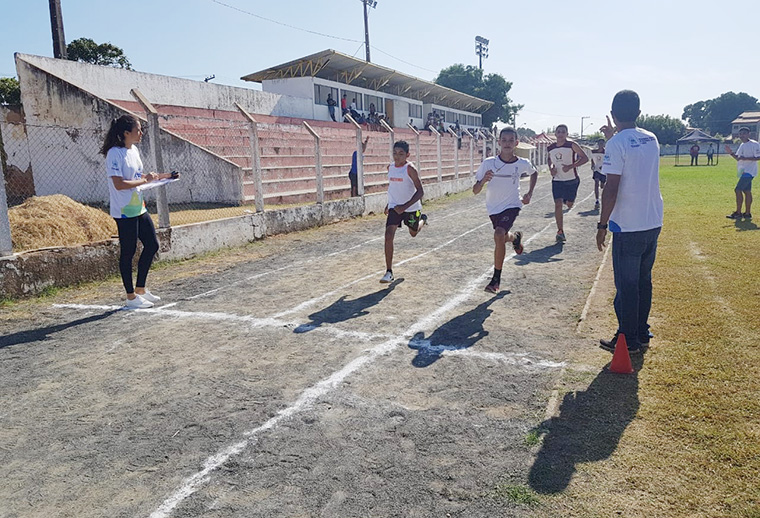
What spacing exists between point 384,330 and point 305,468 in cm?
233

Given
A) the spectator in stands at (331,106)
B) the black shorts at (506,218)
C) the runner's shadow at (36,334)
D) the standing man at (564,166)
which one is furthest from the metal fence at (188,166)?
the spectator in stands at (331,106)

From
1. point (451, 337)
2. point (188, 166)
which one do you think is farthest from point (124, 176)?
point (188, 166)

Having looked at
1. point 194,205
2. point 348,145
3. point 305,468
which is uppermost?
point 348,145

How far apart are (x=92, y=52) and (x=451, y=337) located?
1632 inches

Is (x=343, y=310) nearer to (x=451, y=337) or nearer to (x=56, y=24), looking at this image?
(x=451, y=337)

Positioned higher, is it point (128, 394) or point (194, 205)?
point (194, 205)

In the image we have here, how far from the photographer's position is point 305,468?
9.20 feet

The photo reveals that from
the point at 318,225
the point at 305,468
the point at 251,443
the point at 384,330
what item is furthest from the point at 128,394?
the point at 318,225

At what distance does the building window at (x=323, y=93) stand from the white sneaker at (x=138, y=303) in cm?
2748

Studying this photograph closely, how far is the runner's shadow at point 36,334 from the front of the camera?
510 cm

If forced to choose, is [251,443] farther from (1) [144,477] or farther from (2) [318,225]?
(2) [318,225]

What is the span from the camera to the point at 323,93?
110 feet

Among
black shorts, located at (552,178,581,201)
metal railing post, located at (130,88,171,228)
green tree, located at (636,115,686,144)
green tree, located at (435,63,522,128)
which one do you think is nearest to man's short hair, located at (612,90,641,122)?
black shorts, located at (552,178,581,201)

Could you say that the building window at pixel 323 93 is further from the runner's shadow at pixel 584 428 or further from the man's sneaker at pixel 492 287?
the runner's shadow at pixel 584 428
